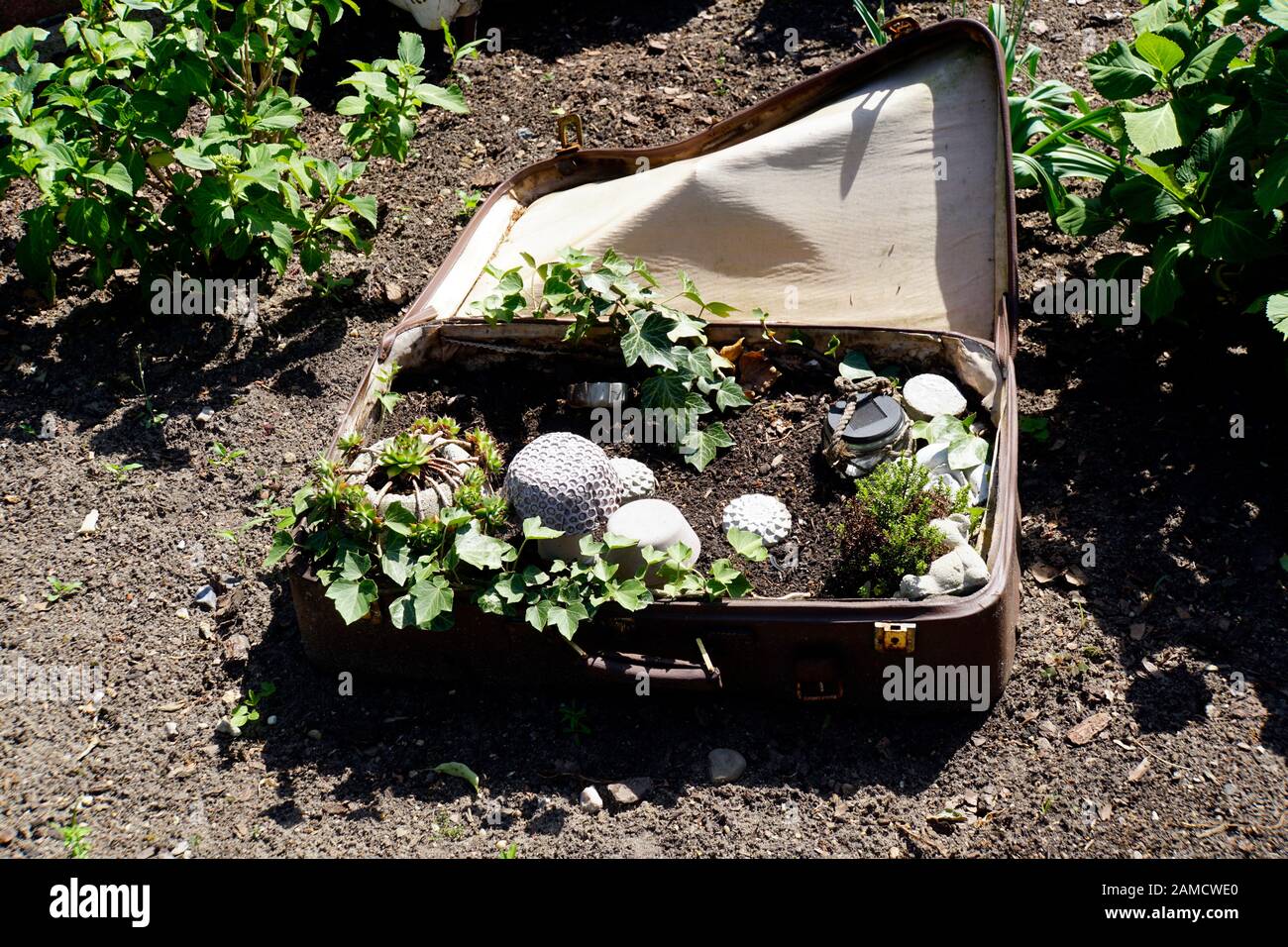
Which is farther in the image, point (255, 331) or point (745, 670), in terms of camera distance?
point (255, 331)

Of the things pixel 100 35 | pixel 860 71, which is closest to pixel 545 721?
pixel 860 71

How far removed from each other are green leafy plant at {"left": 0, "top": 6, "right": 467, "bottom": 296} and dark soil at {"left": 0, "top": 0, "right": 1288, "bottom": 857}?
41 centimetres

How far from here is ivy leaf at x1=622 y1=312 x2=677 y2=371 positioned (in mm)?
3506

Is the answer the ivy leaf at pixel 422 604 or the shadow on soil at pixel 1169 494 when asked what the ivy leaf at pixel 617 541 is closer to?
the ivy leaf at pixel 422 604

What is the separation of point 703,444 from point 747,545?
0.53 m

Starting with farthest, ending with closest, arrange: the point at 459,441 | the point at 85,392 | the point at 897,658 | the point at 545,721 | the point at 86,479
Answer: the point at 85,392 < the point at 86,479 < the point at 459,441 < the point at 545,721 < the point at 897,658

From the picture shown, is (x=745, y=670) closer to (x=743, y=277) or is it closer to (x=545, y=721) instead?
(x=545, y=721)

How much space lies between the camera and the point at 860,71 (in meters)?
4.08

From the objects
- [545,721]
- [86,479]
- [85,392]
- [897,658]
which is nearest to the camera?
[897,658]

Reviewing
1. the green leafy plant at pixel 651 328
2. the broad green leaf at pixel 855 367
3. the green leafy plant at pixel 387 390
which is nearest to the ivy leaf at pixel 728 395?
the green leafy plant at pixel 651 328

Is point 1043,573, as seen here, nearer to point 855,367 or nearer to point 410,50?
point 855,367

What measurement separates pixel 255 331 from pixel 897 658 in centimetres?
269

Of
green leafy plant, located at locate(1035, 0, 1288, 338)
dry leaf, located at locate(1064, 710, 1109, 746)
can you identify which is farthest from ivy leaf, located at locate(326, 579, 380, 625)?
green leafy plant, located at locate(1035, 0, 1288, 338)

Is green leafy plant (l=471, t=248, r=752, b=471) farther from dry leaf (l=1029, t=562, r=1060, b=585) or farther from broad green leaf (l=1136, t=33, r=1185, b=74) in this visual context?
broad green leaf (l=1136, t=33, r=1185, b=74)
